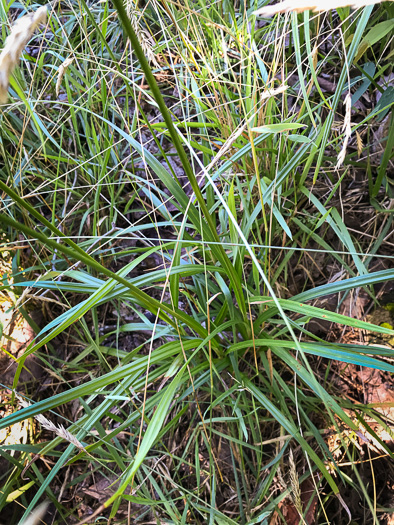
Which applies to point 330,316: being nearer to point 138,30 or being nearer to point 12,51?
point 12,51

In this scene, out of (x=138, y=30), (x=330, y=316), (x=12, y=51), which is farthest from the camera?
(x=138, y=30)

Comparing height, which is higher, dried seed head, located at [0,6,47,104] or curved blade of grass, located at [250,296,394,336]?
dried seed head, located at [0,6,47,104]

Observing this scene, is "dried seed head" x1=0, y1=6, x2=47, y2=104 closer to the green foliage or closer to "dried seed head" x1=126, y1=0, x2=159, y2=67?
the green foliage

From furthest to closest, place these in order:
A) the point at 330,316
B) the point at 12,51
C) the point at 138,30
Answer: the point at 138,30, the point at 330,316, the point at 12,51

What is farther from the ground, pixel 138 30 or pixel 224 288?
pixel 138 30

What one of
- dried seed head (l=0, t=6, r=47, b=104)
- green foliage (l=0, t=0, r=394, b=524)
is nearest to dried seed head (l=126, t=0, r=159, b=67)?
green foliage (l=0, t=0, r=394, b=524)

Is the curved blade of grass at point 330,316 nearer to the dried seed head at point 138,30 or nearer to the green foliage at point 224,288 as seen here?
the green foliage at point 224,288

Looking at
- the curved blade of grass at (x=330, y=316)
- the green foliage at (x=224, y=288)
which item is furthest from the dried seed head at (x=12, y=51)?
the curved blade of grass at (x=330, y=316)

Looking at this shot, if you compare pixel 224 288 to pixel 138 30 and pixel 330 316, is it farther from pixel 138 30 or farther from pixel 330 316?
pixel 138 30

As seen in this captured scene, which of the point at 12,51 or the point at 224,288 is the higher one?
the point at 12,51

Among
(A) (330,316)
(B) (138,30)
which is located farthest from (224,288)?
(B) (138,30)

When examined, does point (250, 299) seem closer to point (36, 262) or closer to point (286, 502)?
point (286, 502)

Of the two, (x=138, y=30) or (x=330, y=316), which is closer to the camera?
(x=330, y=316)

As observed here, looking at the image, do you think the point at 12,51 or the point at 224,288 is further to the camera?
the point at 224,288
